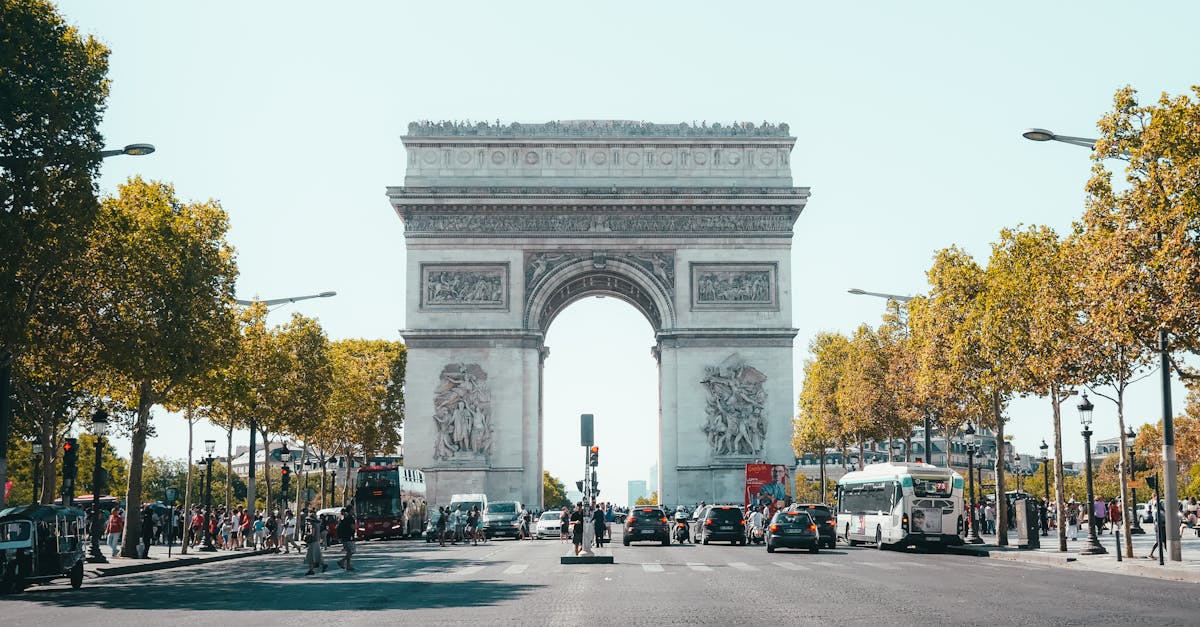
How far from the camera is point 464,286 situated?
6569 cm

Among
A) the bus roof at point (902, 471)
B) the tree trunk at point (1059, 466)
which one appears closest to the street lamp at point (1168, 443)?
the tree trunk at point (1059, 466)

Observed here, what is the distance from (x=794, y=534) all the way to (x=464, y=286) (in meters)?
28.9

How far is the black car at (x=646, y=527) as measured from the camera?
49.6 metres

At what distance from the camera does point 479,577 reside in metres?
28.3

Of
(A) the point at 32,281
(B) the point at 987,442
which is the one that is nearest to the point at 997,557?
(A) the point at 32,281

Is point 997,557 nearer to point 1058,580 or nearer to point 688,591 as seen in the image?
point 1058,580

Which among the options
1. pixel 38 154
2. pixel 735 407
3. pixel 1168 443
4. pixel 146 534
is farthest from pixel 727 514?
pixel 38 154

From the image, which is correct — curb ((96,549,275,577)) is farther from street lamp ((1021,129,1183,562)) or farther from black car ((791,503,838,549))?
street lamp ((1021,129,1183,562))

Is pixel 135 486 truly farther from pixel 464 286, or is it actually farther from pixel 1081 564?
pixel 464 286

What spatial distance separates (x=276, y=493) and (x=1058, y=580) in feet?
367

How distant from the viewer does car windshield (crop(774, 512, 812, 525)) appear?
1631 inches

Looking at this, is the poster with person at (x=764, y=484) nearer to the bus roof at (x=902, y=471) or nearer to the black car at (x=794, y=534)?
the bus roof at (x=902, y=471)

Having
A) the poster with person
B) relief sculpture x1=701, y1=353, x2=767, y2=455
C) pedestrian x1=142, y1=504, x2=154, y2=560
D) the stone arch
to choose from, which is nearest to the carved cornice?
the stone arch

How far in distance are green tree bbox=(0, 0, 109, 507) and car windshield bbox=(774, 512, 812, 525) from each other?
2248 cm
